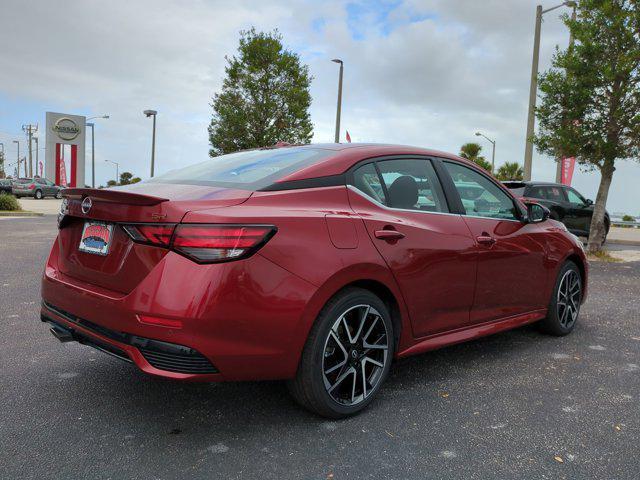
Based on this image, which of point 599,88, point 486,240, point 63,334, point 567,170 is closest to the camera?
point 63,334

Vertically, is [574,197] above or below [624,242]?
above

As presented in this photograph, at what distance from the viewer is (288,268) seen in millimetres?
2611

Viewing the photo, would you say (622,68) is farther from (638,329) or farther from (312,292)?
(312,292)

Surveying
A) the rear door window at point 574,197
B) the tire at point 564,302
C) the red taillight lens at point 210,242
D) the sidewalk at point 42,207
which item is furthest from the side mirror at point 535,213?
the sidewalk at point 42,207

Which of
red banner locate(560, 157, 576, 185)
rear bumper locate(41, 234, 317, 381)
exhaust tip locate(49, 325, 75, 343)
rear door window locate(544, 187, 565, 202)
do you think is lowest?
exhaust tip locate(49, 325, 75, 343)

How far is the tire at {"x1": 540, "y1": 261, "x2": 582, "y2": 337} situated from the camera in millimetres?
4688

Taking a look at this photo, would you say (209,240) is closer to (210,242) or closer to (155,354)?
(210,242)

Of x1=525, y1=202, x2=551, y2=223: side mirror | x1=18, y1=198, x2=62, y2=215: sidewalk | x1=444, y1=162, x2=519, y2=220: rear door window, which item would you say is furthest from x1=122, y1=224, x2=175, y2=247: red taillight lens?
x1=18, y1=198, x2=62, y2=215: sidewalk

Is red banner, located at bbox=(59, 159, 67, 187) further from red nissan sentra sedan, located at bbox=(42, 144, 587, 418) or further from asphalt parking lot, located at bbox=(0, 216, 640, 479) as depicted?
red nissan sentra sedan, located at bbox=(42, 144, 587, 418)

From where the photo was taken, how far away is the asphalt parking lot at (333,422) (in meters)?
2.48

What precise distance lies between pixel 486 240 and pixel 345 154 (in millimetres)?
1268

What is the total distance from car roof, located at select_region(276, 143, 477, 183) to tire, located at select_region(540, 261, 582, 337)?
174 centimetres

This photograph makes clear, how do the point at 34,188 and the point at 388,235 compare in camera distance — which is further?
the point at 34,188

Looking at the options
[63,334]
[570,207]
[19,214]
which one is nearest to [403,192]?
[63,334]
